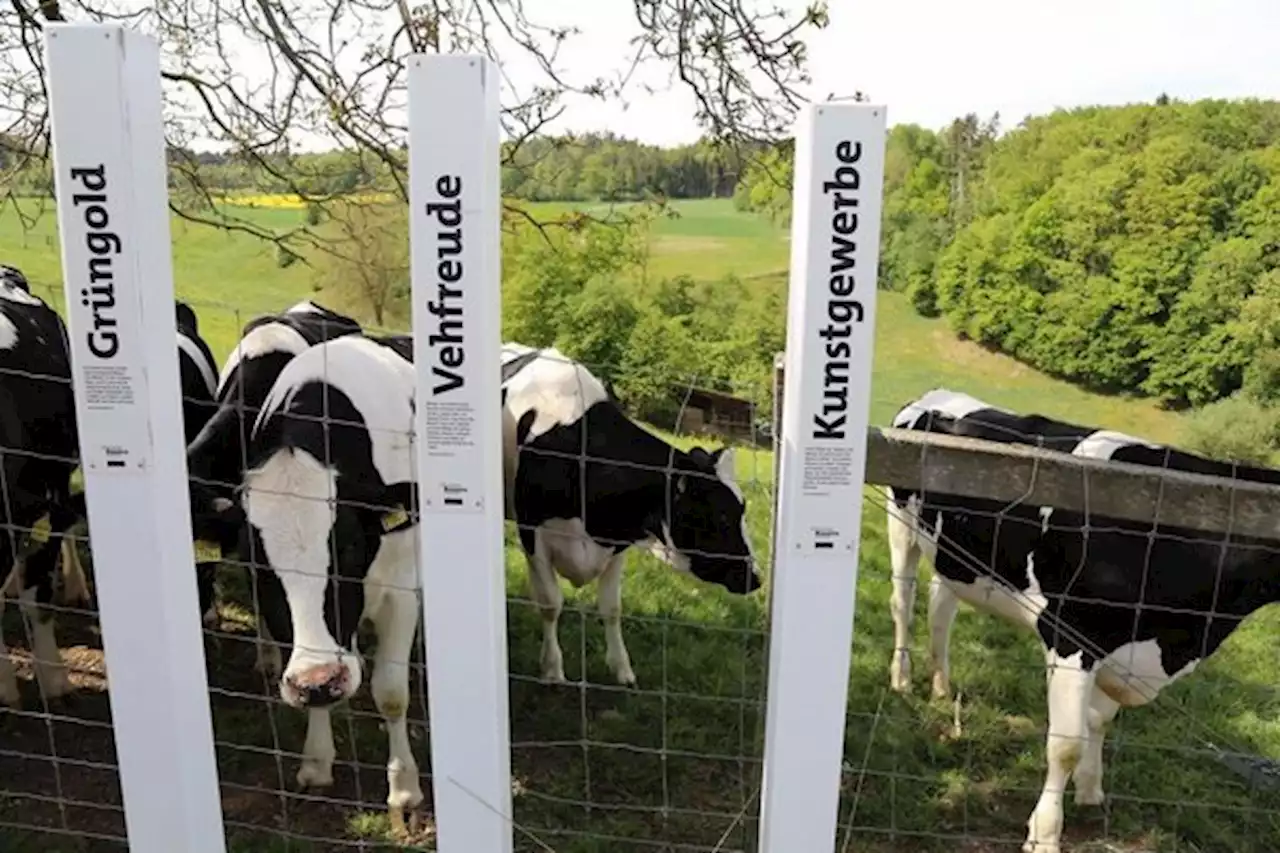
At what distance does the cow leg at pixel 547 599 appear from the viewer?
5461mm

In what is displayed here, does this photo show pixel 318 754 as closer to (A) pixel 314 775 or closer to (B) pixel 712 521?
(A) pixel 314 775

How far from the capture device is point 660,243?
28.3ft

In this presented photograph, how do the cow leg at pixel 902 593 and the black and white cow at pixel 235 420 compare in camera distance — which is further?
the cow leg at pixel 902 593

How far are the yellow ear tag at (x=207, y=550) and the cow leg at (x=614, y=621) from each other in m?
1.87

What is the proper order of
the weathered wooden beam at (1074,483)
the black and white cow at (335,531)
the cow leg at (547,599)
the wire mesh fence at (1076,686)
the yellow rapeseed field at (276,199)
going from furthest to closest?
the yellow rapeseed field at (276,199) → the cow leg at (547,599) → the wire mesh fence at (1076,686) → the black and white cow at (335,531) → the weathered wooden beam at (1074,483)

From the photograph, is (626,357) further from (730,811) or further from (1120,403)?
(1120,403)

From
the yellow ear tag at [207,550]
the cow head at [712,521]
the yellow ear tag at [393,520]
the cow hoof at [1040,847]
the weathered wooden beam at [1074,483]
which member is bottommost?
the cow hoof at [1040,847]

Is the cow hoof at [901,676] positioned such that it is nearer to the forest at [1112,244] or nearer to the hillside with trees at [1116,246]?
the forest at [1112,244]

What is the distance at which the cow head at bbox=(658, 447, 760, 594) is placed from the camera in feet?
17.7

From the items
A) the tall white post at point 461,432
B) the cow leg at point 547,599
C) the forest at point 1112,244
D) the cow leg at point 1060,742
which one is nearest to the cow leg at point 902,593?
the cow leg at point 1060,742

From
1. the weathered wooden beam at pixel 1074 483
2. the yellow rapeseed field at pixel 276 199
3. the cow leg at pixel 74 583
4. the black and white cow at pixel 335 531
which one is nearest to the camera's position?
the weathered wooden beam at pixel 1074 483

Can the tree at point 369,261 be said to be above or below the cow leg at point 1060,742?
above

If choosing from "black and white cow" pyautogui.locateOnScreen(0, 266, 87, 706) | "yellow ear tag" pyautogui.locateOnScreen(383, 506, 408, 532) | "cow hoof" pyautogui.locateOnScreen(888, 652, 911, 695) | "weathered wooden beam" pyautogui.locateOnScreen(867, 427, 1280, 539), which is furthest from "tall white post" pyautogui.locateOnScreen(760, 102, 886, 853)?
"black and white cow" pyautogui.locateOnScreen(0, 266, 87, 706)

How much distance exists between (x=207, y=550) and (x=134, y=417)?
5.87 feet
